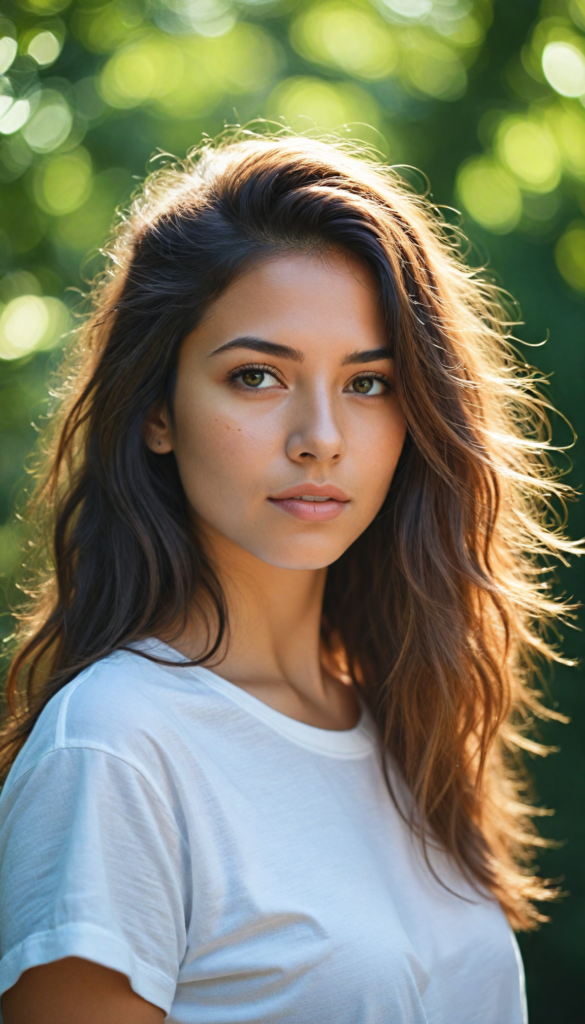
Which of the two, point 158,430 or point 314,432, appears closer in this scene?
point 314,432

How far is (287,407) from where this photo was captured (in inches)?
57.6

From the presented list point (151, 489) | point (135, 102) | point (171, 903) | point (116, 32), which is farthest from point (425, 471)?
point (116, 32)

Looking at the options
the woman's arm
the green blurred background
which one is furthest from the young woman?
the green blurred background

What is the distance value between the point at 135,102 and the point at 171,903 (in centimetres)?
224

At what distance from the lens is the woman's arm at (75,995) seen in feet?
3.74

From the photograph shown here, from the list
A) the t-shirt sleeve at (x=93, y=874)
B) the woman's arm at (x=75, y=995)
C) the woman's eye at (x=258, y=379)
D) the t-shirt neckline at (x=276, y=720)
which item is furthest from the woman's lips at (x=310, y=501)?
the woman's arm at (x=75, y=995)

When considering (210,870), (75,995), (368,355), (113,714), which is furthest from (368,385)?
(75,995)

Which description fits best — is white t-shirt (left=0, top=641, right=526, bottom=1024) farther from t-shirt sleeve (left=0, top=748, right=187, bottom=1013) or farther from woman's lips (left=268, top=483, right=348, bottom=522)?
woman's lips (left=268, top=483, right=348, bottom=522)

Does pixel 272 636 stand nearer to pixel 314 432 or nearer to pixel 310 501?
pixel 310 501

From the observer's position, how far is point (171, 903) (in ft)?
4.01

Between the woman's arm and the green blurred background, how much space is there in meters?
1.49

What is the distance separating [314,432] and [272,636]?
21.2 inches

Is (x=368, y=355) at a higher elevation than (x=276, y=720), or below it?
higher

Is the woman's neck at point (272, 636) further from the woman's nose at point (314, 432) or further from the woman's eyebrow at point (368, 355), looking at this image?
the woman's eyebrow at point (368, 355)
